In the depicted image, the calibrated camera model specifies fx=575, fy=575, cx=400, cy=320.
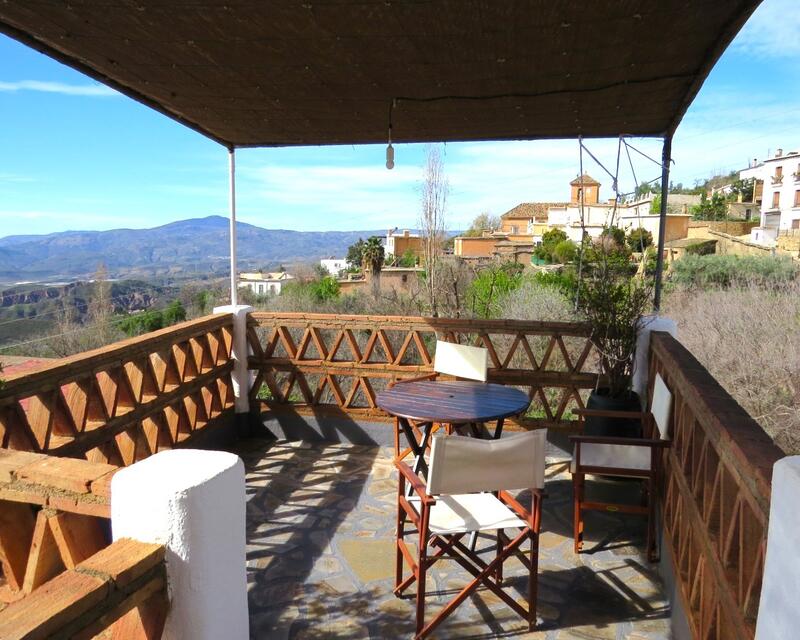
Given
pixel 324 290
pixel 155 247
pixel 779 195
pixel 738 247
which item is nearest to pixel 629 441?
pixel 324 290

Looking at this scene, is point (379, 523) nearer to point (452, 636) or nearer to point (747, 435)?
point (452, 636)

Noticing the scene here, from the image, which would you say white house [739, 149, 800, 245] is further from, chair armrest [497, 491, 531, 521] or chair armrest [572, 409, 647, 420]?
chair armrest [497, 491, 531, 521]

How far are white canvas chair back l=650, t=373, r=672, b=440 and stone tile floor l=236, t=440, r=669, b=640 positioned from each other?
745 millimetres

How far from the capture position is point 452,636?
255 cm

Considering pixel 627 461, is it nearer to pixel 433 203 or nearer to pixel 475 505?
pixel 475 505

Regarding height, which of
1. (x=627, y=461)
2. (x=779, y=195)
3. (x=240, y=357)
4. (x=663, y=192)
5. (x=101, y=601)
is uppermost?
(x=779, y=195)

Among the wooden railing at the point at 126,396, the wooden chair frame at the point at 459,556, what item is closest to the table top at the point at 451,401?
the wooden chair frame at the point at 459,556

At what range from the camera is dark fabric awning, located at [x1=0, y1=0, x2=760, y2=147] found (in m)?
2.48

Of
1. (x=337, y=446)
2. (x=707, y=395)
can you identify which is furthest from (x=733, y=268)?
(x=707, y=395)

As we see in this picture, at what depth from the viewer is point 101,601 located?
3.43 feet

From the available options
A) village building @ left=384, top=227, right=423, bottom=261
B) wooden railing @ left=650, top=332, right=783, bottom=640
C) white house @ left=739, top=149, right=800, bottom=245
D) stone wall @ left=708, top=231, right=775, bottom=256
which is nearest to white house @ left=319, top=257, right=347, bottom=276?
village building @ left=384, top=227, right=423, bottom=261

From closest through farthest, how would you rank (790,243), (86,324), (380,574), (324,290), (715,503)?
A: 1. (715,503)
2. (380,574)
3. (86,324)
4. (324,290)
5. (790,243)

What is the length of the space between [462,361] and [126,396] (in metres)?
2.27

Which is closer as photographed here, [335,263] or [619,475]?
[619,475]
